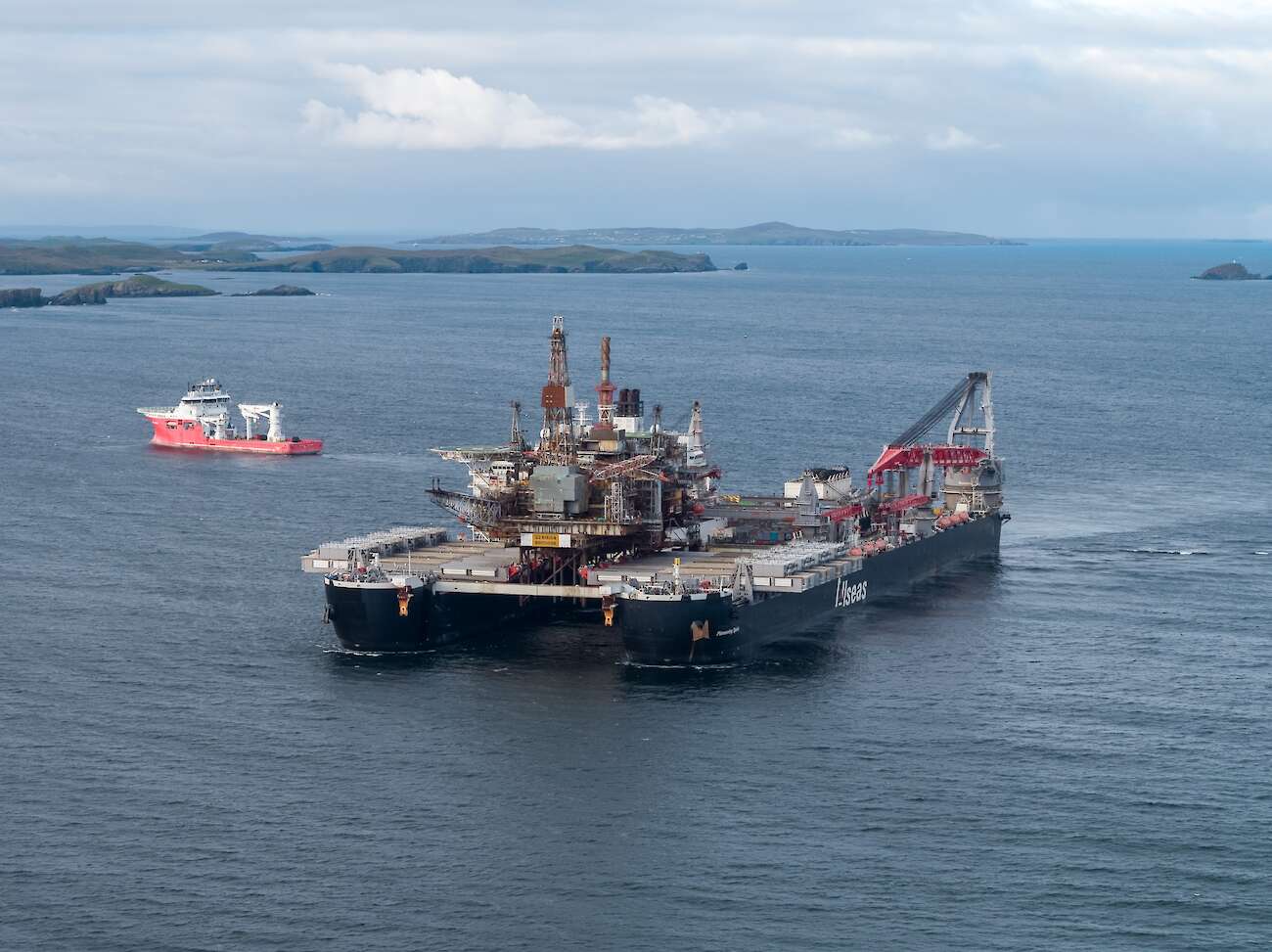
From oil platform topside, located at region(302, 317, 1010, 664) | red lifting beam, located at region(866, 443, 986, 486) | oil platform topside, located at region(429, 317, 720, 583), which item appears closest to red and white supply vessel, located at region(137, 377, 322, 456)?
red lifting beam, located at region(866, 443, 986, 486)

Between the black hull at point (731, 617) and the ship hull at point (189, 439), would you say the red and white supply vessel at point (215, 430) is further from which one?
the black hull at point (731, 617)

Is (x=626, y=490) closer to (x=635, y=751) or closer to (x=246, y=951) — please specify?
(x=635, y=751)

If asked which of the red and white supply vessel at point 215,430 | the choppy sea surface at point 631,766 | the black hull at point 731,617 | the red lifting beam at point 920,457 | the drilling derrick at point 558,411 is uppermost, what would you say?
the drilling derrick at point 558,411

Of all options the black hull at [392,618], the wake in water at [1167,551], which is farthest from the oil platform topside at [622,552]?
the wake in water at [1167,551]

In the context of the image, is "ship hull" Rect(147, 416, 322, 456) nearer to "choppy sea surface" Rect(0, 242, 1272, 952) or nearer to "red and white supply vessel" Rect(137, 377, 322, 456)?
"red and white supply vessel" Rect(137, 377, 322, 456)

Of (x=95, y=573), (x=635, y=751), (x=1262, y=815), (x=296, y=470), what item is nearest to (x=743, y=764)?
(x=635, y=751)

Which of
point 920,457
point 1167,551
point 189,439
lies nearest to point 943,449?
point 920,457
